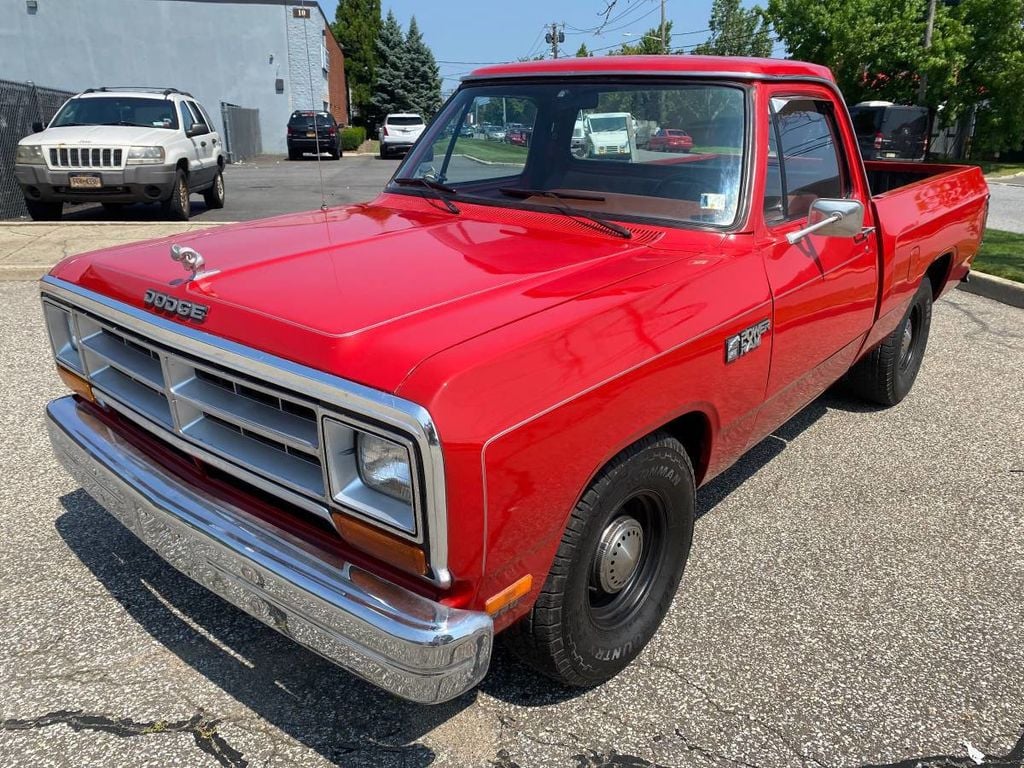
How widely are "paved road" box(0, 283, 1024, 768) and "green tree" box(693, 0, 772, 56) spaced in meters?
54.2

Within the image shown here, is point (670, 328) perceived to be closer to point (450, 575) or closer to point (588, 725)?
point (450, 575)

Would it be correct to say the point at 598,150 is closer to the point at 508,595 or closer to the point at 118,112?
the point at 508,595

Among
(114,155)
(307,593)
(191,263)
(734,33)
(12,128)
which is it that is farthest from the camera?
(734,33)

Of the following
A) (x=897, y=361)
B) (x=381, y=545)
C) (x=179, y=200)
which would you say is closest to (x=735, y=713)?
(x=381, y=545)

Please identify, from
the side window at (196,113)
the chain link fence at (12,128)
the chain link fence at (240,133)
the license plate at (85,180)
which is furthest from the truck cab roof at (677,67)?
the chain link fence at (240,133)

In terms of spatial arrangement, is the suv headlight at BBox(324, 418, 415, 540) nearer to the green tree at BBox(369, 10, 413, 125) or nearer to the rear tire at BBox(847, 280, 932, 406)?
the rear tire at BBox(847, 280, 932, 406)

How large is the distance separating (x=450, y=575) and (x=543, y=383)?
1.66ft

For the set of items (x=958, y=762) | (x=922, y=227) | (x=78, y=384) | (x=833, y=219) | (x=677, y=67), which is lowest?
(x=958, y=762)

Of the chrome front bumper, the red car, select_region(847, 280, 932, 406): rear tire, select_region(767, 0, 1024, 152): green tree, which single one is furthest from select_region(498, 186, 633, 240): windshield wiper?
select_region(767, 0, 1024, 152): green tree

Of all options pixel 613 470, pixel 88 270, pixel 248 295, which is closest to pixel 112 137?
pixel 88 270

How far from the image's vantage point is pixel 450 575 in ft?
6.25

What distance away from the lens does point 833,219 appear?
3018mm

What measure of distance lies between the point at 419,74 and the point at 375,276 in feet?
154

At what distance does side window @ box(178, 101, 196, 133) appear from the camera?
11598 millimetres
